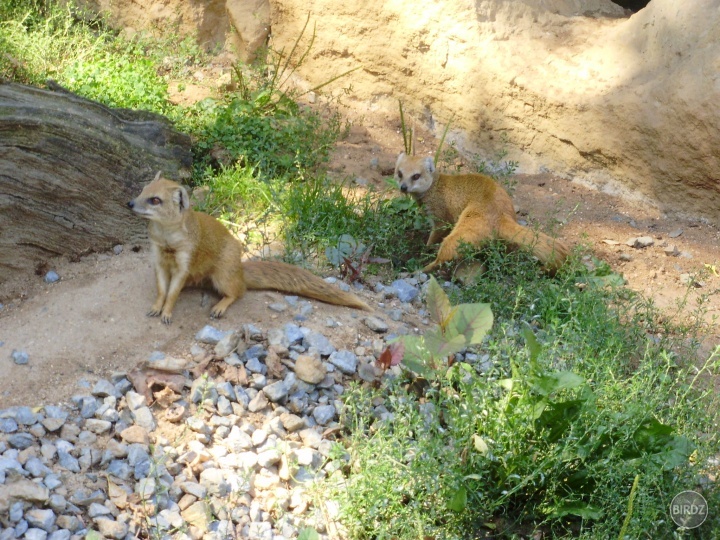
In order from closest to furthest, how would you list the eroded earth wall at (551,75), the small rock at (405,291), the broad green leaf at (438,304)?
1. the broad green leaf at (438,304)
2. the small rock at (405,291)
3. the eroded earth wall at (551,75)

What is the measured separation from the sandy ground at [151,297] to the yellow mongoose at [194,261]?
0.25 ft

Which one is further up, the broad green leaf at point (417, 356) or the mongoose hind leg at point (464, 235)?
the broad green leaf at point (417, 356)

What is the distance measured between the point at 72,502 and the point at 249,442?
2.60ft

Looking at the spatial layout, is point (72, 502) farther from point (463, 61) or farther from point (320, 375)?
point (463, 61)

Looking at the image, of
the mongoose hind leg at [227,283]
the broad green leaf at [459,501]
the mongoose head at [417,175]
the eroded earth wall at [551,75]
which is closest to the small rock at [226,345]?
the mongoose hind leg at [227,283]

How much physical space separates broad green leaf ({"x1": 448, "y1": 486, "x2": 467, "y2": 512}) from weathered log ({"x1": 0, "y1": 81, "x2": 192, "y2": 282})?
2711 mm

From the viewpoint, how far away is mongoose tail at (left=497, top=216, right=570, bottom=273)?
5.06 m

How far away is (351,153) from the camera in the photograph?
6.65 metres

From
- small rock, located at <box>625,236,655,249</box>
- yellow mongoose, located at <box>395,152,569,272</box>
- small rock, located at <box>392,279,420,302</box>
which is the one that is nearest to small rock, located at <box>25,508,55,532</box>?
small rock, located at <box>392,279,420,302</box>

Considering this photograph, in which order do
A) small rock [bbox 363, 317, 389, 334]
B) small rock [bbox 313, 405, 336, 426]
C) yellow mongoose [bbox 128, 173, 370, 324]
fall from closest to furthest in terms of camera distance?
1. small rock [bbox 313, 405, 336, 426]
2. yellow mongoose [bbox 128, 173, 370, 324]
3. small rock [bbox 363, 317, 389, 334]

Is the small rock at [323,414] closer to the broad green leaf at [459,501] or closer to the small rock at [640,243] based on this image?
the broad green leaf at [459,501]

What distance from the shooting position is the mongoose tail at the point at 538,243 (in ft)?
16.6

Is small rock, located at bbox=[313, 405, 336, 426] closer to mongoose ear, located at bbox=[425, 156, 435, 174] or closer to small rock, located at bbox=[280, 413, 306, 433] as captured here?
small rock, located at bbox=[280, 413, 306, 433]

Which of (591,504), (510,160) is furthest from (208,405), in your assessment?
(510,160)
